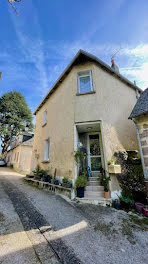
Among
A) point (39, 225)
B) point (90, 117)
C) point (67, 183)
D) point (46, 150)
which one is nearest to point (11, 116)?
point (46, 150)

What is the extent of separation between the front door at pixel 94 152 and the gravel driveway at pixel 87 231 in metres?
2.10

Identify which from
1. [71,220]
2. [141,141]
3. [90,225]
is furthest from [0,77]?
[141,141]

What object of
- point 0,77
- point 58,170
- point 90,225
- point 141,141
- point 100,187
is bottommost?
point 90,225

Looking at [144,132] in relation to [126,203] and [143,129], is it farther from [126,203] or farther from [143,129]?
[126,203]

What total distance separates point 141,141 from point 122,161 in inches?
49.0

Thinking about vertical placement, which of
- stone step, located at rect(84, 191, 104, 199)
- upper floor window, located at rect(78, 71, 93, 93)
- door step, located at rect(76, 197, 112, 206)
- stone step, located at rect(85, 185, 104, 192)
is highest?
upper floor window, located at rect(78, 71, 93, 93)

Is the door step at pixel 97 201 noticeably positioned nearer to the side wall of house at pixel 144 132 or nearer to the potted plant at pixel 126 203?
the potted plant at pixel 126 203

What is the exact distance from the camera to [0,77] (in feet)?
14.7

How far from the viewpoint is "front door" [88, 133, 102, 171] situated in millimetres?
5539

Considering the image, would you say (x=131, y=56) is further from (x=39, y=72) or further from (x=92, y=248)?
(x=92, y=248)

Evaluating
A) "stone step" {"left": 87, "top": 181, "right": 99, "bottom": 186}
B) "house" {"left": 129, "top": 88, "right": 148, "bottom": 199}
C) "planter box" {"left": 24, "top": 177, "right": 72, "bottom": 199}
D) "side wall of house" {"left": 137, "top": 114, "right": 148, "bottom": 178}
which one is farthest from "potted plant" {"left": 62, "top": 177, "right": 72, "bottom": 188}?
"side wall of house" {"left": 137, "top": 114, "right": 148, "bottom": 178}

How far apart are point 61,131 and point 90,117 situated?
1.91m

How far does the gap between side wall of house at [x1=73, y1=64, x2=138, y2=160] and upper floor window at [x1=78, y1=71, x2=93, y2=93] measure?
227 mm

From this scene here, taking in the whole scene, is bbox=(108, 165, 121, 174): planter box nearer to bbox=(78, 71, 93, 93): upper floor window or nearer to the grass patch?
the grass patch
